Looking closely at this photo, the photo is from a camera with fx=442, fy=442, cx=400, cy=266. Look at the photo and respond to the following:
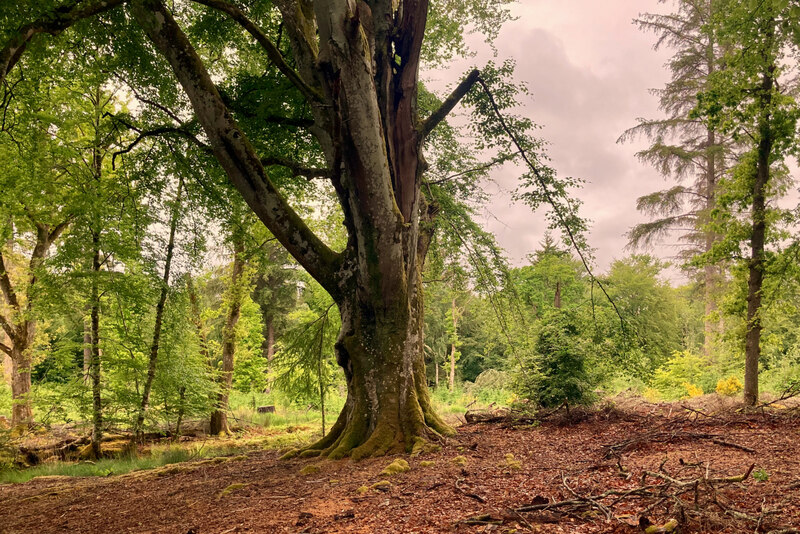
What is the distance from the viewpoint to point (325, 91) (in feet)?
18.9

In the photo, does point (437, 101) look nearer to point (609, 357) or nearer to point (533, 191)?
point (533, 191)

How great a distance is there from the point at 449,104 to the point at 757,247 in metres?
5.47

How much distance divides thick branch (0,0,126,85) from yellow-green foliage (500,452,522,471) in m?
5.43

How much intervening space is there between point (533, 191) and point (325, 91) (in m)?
3.51

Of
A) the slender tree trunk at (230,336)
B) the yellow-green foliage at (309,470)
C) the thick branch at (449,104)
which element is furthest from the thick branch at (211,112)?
the slender tree trunk at (230,336)

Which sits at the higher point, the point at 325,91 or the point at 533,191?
the point at 325,91

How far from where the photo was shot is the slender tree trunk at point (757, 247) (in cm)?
688

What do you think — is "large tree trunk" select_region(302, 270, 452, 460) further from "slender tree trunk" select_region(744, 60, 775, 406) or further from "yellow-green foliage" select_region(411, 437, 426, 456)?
"slender tree trunk" select_region(744, 60, 775, 406)

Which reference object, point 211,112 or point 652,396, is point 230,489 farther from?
point 652,396

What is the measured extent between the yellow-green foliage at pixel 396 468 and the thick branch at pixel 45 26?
15.2ft

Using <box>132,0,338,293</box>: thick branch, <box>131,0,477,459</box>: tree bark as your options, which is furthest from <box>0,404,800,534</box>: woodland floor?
<box>132,0,338,293</box>: thick branch

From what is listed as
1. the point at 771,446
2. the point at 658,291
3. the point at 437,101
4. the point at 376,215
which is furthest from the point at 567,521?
the point at 658,291

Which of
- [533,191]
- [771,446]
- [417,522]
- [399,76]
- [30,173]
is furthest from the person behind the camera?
[30,173]

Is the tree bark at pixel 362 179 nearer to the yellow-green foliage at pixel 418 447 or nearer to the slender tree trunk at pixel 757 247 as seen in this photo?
the yellow-green foliage at pixel 418 447
